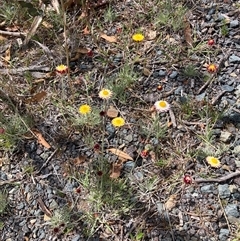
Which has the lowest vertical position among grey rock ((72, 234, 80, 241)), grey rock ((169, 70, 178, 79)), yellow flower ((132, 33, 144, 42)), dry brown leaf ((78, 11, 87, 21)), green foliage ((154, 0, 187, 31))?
grey rock ((72, 234, 80, 241))

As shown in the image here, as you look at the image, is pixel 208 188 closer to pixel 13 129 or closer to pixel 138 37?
pixel 138 37

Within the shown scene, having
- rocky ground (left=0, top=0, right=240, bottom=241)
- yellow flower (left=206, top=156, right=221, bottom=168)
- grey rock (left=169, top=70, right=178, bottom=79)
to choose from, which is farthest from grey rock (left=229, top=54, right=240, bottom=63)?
yellow flower (left=206, top=156, right=221, bottom=168)

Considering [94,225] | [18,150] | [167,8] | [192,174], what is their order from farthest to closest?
[167,8] < [18,150] < [192,174] < [94,225]

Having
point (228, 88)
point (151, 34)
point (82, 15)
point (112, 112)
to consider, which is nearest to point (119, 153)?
point (112, 112)

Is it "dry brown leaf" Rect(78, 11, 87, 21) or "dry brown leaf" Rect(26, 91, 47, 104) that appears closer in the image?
"dry brown leaf" Rect(26, 91, 47, 104)

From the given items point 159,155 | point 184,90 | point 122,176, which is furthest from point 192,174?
point 184,90

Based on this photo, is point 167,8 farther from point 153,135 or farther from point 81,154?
point 81,154

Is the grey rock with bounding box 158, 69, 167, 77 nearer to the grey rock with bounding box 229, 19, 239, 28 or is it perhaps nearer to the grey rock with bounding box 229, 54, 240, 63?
the grey rock with bounding box 229, 54, 240, 63

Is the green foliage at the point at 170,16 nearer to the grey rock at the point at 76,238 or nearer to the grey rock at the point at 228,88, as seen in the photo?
the grey rock at the point at 228,88
